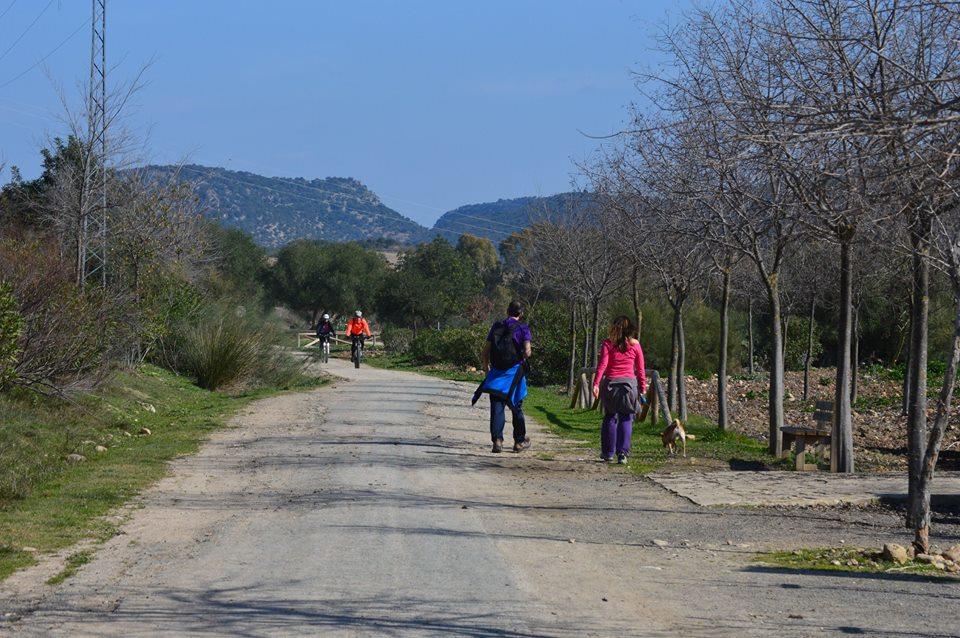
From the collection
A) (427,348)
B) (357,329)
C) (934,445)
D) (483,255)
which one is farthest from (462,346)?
(483,255)

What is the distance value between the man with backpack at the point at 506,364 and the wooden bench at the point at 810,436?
11.3 feet

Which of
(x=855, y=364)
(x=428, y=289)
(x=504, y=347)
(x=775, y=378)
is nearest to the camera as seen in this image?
(x=504, y=347)

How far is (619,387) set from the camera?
13320 millimetres

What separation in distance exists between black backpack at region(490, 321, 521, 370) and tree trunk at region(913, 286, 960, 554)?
631 centimetres

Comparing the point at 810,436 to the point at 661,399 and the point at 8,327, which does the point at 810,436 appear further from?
the point at 8,327

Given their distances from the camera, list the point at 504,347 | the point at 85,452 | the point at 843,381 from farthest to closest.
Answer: the point at 504,347, the point at 85,452, the point at 843,381

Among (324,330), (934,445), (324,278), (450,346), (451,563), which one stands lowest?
(451,563)

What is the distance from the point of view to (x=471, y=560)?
744cm

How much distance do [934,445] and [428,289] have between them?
53.6m

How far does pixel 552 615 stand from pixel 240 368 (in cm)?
1954

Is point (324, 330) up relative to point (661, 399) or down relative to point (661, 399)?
up

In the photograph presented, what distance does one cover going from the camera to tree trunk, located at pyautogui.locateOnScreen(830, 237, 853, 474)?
12234 millimetres

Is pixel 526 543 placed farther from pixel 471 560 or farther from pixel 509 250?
pixel 509 250

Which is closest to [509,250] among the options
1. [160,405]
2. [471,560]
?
[160,405]
